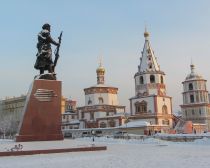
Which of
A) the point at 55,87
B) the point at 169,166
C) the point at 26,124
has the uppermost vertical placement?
the point at 55,87

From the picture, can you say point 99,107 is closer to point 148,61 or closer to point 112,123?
point 112,123

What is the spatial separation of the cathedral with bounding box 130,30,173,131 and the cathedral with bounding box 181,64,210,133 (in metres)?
8.26

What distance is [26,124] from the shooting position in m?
17.9

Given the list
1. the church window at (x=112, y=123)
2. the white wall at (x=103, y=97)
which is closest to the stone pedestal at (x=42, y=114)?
the church window at (x=112, y=123)

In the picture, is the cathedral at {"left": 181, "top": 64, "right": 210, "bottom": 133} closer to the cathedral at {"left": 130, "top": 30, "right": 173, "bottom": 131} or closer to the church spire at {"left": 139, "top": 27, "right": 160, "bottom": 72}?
the cathedral at {"left": 130, "top": 30, "right": 173, "bottom": 131}

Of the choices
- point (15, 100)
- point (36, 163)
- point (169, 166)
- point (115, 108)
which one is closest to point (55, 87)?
point (36, 163)

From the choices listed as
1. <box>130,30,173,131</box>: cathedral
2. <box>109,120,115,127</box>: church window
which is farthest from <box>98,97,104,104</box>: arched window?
<box>130,30,173,131</box>: cathedral

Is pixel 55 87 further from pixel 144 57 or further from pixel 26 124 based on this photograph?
pixel 144 57

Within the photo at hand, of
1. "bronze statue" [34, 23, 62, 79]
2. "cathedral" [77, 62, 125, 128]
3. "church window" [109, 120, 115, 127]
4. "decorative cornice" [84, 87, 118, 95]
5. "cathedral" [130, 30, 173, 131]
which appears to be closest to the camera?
"bronze statue" [34, 23, 62, 79]

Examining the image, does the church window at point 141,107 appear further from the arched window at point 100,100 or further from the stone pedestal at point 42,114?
the stone pedestal at point 42,114

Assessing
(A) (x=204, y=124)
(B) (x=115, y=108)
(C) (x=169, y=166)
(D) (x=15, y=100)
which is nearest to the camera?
(C) (x=169, y=166)

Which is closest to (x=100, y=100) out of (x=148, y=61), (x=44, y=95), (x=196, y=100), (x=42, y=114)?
(x=148, y=61)

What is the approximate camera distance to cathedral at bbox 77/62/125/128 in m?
59.3

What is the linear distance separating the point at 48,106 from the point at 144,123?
102ft
